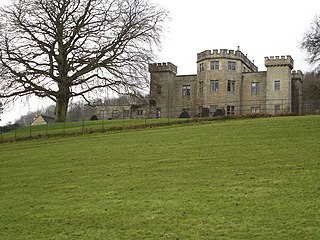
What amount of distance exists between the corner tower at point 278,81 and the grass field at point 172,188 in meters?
27.8

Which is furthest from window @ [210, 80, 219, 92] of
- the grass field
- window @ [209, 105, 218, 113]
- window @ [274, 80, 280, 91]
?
the grass field

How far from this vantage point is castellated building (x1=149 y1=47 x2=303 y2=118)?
55.7m

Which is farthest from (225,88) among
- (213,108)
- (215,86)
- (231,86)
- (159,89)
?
(159,89)

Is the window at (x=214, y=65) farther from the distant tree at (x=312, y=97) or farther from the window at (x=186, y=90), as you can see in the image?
the distant tree at (x=312, y=97)

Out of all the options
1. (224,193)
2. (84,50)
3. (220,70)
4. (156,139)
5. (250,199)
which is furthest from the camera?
(220,70)

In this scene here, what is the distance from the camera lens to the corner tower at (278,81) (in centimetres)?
5550

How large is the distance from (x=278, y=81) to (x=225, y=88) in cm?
607

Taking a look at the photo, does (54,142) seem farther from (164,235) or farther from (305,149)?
(164,235)

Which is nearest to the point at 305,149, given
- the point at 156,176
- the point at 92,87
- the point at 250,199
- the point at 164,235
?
the point at 156,176

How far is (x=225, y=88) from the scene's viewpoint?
56.1 metres

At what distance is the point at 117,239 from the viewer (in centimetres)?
1082

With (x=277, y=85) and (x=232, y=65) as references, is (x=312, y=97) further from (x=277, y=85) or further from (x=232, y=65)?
(x=232, y=65)

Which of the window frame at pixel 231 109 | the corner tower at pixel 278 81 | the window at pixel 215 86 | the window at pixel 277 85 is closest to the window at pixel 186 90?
the window at pixel 215 86

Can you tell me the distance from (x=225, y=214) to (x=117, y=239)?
290 centimetres
